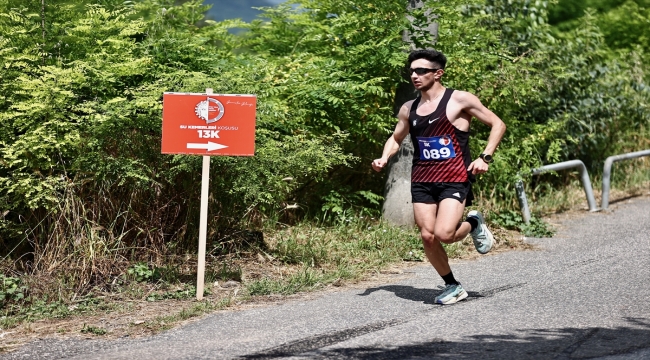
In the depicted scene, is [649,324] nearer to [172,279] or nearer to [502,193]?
[172,279]

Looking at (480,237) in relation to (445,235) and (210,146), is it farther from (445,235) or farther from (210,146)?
(210,146)

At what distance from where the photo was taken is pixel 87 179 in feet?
28.9

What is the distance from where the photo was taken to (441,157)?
787cm

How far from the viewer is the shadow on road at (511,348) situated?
20.3 feet

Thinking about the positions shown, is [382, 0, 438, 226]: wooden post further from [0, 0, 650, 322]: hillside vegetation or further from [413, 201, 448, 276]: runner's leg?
[413, 201, 448, 276]: runner's leg

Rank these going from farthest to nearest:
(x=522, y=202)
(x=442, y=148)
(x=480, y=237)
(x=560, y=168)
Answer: (x=560, y=168)
(x=522, y=202)
(x=480, y=237)
(x=442, y=148)

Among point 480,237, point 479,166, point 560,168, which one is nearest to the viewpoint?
point 479,166

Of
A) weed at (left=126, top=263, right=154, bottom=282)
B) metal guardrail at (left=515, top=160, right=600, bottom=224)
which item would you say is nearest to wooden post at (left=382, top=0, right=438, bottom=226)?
metal guardrail at (left=515, top=160, right=600, bottom=224)

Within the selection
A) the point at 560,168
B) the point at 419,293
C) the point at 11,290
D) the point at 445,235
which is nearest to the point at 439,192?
the point at 445,235

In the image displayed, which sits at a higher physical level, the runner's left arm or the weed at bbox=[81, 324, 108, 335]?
the runner's left arm

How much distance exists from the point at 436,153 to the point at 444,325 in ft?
4.98

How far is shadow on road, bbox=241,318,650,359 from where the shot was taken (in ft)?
20.3

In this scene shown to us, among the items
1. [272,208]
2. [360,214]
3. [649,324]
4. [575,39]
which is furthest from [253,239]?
[575,39]

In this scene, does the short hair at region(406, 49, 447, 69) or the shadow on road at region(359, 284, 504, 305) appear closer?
the short hair at region(406, 49, 447, 69)
